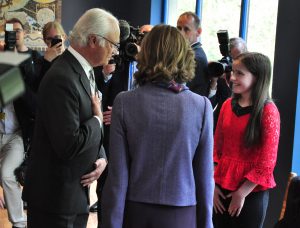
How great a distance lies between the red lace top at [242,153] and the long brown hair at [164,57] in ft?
2.54

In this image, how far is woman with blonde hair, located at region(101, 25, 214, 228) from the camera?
1.45 meters

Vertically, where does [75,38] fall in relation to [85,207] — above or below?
above

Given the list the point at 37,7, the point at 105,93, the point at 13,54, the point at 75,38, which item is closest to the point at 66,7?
the point at 37,7

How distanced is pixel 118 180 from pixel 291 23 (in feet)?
6.52

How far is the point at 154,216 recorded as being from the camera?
1.46 metres

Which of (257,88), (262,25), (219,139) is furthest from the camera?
(262,25)

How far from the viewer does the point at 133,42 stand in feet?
8.26

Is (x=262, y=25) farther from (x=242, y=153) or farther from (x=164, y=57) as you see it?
(x=164, y=57)

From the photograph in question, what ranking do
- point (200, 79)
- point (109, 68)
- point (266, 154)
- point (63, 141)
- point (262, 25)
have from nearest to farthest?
point (63, 141), point (266, 154), point (200, 79), point (109, 68), point (262, 25)

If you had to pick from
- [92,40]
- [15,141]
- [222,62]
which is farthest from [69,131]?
[15,141]

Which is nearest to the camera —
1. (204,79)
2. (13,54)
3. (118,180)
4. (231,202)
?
(13,54)

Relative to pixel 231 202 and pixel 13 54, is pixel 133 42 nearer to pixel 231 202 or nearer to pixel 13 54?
pixel 231 202

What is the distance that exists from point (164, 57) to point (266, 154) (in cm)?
89

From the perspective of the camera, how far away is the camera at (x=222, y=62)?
2.63 metres
